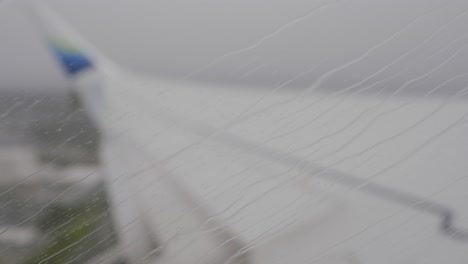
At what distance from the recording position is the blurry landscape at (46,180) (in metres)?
0.52

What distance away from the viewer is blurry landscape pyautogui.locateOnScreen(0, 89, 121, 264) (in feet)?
1.70

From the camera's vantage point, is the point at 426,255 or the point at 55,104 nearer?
the point at 55,104

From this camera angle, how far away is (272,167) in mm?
582

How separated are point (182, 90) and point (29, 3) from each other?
233 millimetres

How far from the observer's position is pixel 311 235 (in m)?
0.61

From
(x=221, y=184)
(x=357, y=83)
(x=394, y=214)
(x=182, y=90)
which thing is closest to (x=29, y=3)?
(x=182, y=90)

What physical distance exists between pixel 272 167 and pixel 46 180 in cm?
32

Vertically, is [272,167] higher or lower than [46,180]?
lower

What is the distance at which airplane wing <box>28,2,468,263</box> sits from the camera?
54 centimetres

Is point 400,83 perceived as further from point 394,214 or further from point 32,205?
point 32,205

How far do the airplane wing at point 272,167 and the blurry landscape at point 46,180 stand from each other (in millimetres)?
26

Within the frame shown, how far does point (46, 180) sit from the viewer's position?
→ 52 centimetres

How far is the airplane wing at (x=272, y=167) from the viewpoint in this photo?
1.78ft

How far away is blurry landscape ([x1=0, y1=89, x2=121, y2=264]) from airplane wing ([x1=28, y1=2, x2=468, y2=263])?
3 cm
